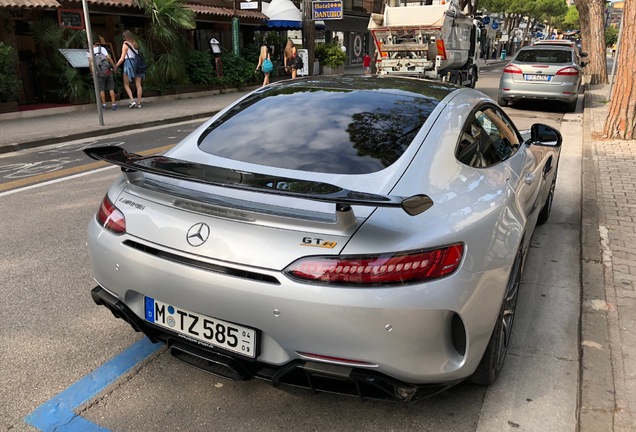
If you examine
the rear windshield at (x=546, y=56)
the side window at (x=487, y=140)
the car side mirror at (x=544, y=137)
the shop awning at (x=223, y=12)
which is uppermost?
the shop awning at (x=223, y=12)

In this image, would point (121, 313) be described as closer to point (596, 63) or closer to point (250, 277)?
point (250, 277)

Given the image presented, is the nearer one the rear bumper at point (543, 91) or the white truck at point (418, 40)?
the rear bumper at point (543, 91)

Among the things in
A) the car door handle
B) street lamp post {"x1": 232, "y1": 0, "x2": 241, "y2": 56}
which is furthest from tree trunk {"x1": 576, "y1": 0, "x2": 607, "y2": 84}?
the car door handle

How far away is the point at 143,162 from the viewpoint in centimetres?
259

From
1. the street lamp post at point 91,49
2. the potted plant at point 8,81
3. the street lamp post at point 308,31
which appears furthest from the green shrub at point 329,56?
the street lamp post at point 91,49

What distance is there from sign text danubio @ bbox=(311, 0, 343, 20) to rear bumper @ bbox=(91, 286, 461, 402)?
66.9 feet

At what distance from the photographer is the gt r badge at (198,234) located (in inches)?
90.1

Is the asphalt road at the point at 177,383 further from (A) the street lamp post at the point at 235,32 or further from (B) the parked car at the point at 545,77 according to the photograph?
(A) the street lamp post at the point at 235,32

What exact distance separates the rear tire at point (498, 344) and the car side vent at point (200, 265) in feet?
3.94

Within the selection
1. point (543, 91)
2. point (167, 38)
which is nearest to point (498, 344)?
point (543, 91)

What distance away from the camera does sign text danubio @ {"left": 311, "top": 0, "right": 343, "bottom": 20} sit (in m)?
21.2

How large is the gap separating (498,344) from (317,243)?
1.24 m

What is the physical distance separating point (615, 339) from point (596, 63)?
21155mm

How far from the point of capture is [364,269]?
2.11 meters
